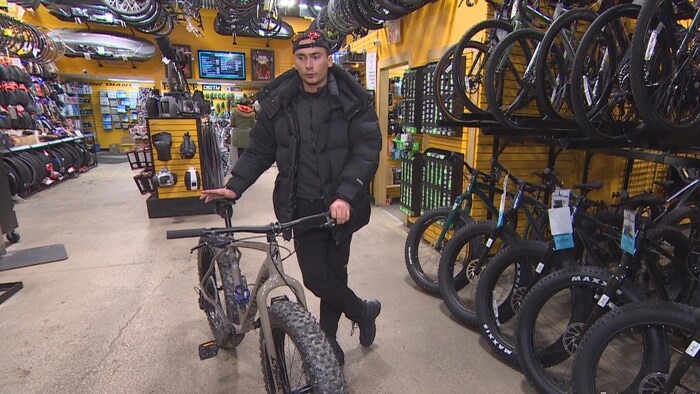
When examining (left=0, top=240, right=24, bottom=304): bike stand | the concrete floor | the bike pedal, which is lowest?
the concrete floor

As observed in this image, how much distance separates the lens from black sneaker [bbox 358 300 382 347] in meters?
2.22

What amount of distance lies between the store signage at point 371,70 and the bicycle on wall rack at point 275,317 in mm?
4105

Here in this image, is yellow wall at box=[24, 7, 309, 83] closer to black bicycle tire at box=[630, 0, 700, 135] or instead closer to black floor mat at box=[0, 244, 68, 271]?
black floor mat at box=[0, 244, 68, 271]

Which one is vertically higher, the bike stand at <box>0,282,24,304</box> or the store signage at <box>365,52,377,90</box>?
the store signage at <box>365,52,377,90</box>

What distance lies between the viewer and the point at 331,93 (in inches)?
69.4

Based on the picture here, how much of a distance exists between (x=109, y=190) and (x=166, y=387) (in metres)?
6.16

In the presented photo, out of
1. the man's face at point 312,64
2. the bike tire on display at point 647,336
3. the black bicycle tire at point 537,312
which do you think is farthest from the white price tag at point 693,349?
the man's face at point 312,64

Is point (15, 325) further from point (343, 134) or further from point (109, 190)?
point (109, 190)

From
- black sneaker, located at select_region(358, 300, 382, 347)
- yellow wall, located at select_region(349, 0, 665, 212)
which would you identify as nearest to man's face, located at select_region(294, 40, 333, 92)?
black sneaker, located at select_region(358, 300, 382, 347)

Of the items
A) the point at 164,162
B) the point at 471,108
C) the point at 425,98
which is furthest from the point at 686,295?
the point at 164,162

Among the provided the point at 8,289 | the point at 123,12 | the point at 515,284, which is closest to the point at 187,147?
the point at 8,289

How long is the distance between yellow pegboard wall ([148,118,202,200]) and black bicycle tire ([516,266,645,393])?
15.0 ft

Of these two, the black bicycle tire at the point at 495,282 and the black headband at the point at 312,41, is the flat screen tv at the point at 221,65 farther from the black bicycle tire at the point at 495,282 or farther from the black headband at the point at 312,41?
the black bicycle tire at the point at 495,282

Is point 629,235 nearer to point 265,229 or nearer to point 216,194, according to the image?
point 265,229
